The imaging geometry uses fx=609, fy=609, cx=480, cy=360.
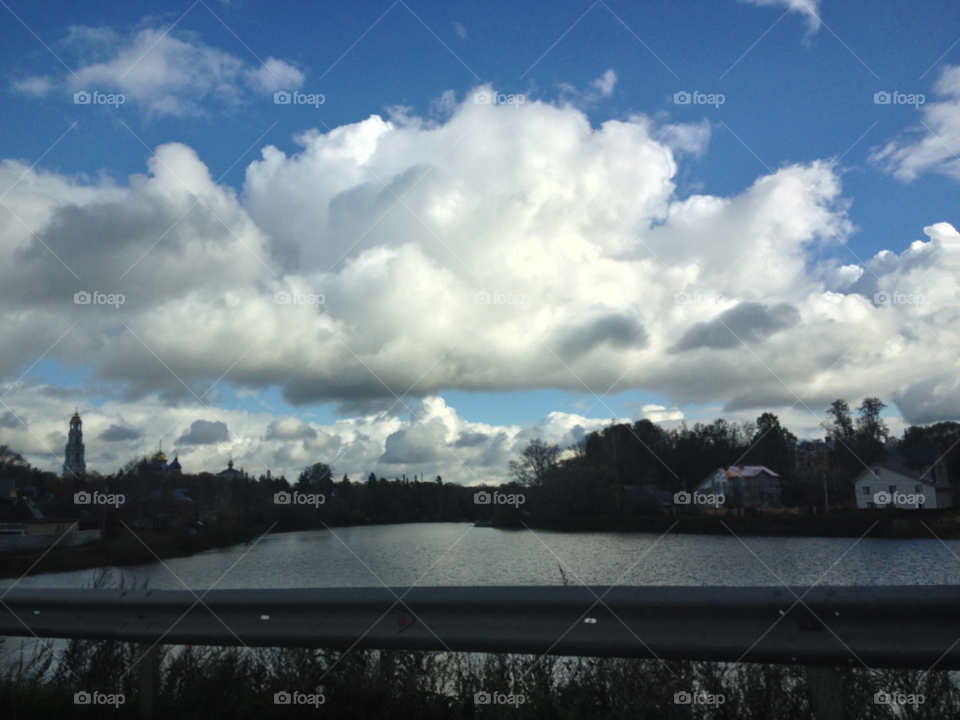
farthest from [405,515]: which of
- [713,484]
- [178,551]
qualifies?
[713,484]

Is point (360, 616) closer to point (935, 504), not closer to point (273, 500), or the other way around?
point (273, 500)

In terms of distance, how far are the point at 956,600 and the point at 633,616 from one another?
1.60 meters

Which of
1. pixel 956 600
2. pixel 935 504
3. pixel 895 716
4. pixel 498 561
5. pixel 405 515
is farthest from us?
pixel 405 515

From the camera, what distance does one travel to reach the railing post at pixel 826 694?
3314mm

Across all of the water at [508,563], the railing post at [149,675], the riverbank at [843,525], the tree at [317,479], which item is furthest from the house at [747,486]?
A: the railing post at [149,675]

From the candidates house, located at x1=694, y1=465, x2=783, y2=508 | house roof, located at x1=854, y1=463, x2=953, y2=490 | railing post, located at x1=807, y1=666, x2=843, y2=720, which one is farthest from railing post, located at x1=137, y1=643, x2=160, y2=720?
house, located at x1=694, y1=465, x2=783, y2=508

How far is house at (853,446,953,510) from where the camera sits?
928 centimetres

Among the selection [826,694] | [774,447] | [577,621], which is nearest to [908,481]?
[774,447]

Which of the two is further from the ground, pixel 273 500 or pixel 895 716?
pixel 273 500

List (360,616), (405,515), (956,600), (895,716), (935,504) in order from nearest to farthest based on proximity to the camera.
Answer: (956,600)
(895,716)
(360,616)
(935,504)
(405,515)

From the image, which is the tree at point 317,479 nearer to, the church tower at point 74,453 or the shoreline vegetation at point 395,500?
the shoreline vegetation at point 395,500

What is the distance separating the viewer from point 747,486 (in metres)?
12.2

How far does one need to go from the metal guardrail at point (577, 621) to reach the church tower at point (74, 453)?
757 centimetres

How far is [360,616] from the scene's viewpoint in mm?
3896
